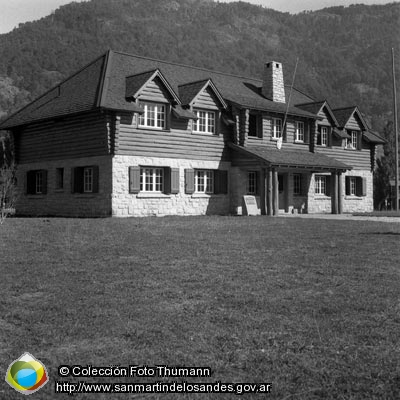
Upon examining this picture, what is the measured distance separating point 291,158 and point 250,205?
3.22 m

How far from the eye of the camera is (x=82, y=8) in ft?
454

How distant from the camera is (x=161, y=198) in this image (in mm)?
24812

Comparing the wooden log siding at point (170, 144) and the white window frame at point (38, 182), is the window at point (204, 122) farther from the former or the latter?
the white window frame at point (38, 182)

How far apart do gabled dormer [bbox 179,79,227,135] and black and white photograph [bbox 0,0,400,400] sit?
0.26 feet

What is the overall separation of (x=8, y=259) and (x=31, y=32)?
381 ft

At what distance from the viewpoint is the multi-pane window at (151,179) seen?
24.7 meters

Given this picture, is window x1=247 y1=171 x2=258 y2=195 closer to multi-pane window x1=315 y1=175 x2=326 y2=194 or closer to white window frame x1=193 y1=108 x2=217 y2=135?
white window frame x1=193 y1=108 x2=217 y2=135

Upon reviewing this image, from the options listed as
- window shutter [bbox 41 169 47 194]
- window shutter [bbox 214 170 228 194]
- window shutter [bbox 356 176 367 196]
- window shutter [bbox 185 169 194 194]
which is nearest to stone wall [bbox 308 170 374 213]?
window shutter [bbox 356 176 367 196]

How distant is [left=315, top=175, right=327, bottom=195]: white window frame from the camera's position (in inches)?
1252

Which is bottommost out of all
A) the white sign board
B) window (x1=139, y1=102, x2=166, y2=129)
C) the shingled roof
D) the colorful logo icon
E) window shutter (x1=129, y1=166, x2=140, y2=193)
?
the colorful logo icon

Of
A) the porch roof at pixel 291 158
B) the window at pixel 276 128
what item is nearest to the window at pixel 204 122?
the porch roof at pixel 291 158

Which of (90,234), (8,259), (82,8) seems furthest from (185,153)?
(82,8)

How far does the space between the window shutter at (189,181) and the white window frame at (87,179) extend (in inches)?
173

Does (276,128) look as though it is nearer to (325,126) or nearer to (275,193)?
(325,126)
